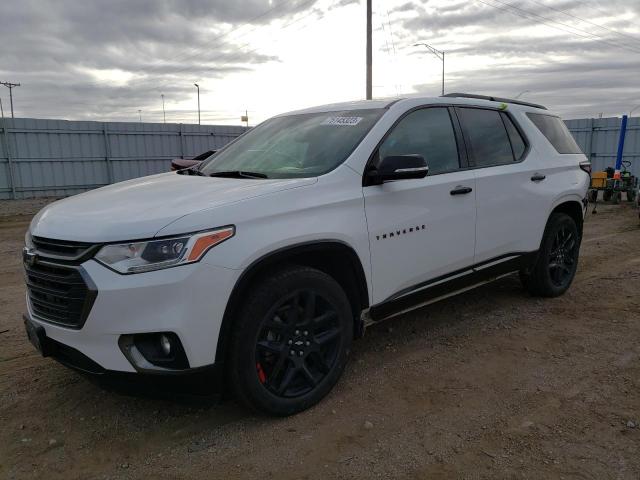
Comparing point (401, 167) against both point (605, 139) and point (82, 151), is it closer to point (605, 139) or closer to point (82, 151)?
point (82, 151)

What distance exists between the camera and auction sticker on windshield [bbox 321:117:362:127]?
3738mm

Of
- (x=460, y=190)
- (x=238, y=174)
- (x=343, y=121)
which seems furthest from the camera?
(x=460, y=190)

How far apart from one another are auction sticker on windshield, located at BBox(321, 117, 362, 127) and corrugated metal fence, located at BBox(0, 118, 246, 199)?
578 inches

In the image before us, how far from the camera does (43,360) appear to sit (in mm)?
4000

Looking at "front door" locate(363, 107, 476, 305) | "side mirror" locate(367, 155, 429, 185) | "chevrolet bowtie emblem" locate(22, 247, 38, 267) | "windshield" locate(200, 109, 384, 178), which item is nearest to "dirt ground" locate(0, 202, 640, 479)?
"front door" locate(363, 107, 476, 305)

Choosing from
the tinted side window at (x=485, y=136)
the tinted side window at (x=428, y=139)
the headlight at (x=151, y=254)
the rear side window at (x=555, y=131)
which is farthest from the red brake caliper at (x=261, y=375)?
the rear side window at (x=555, y=131)

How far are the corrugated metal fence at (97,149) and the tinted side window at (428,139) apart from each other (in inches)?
594

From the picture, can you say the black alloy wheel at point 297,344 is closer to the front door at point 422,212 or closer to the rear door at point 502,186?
the front door at point 422,212

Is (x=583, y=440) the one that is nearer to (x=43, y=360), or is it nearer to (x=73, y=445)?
(x=73, y=445)

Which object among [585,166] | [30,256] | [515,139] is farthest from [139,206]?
[585,166]

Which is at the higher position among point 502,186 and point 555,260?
point 502,186

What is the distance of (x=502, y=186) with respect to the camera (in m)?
4.36

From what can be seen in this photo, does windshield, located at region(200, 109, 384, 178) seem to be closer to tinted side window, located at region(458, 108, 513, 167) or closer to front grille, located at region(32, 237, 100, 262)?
tinted side window, located at region(458, 108, 513, 167)

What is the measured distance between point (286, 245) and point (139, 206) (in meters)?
0.82
